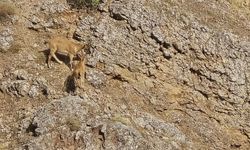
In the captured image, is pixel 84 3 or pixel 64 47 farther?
pixel 84 3

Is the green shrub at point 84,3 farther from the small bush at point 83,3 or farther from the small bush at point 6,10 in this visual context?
the small bush at point 6,10

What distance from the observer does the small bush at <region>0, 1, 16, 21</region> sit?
72.1ft

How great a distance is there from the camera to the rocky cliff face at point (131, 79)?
18453 millimetres

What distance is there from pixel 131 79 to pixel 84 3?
Answer: 394 centimetres

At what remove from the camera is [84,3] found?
22672mm

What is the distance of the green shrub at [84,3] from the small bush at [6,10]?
2.28 metres

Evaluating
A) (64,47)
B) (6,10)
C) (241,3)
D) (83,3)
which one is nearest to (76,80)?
(64,47)

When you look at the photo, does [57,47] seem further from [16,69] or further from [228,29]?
[228,29]

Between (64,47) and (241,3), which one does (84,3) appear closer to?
(64,47)

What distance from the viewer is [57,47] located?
20.6m

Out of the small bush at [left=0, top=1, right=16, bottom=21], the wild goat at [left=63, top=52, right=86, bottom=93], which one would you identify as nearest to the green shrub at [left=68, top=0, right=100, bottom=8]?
the small bush at [left=0, top=1, right=16, bottom=21]

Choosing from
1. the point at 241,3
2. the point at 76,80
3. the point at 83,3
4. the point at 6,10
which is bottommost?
the point at 76,80

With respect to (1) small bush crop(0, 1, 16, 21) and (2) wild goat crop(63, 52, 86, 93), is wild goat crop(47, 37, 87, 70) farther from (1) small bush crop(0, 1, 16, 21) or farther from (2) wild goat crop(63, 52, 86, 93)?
(1) small bush crop(0, 1, 16, 21)

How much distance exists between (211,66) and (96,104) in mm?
5211
